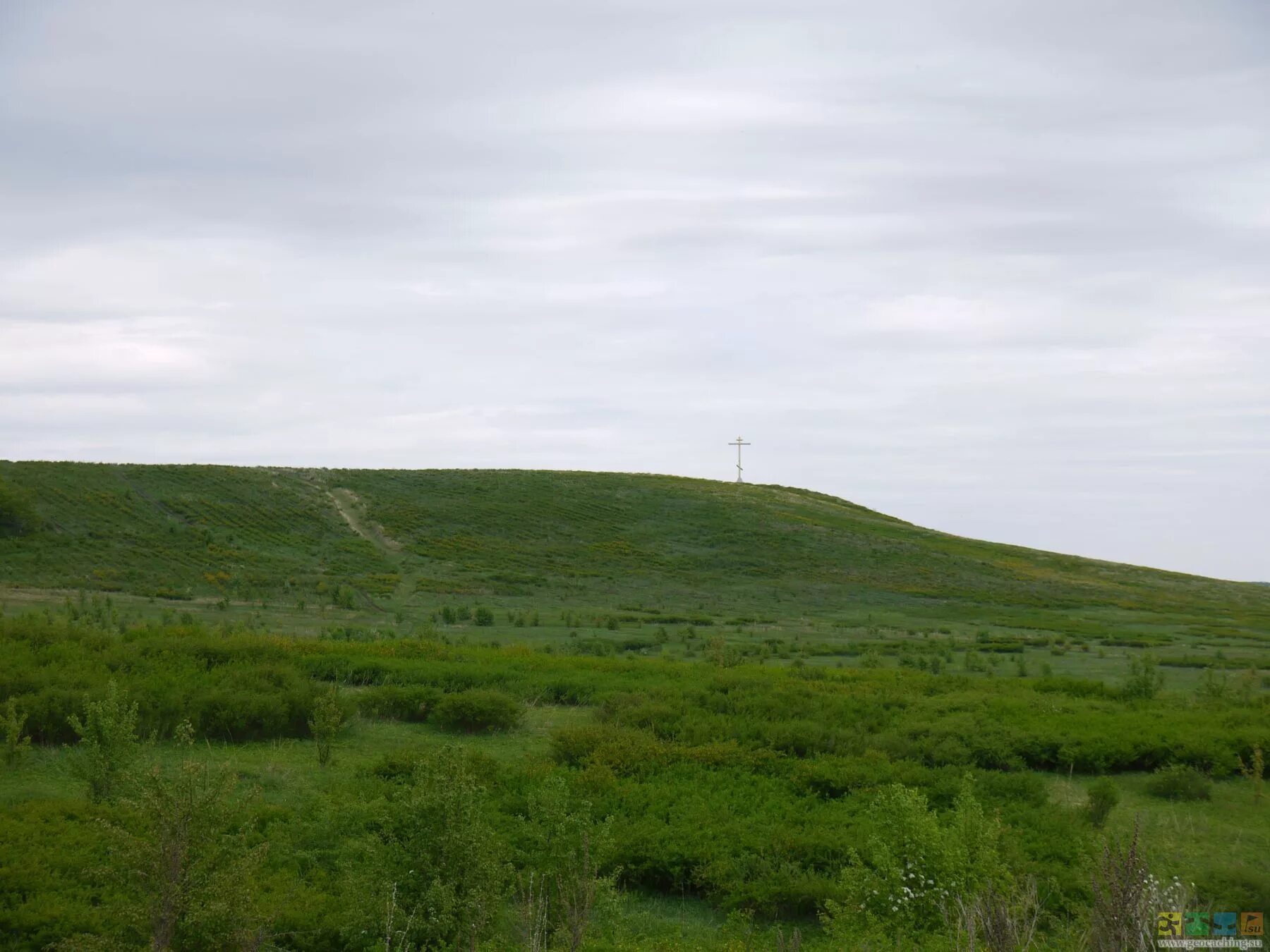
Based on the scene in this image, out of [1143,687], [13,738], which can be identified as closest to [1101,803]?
[1143,687]

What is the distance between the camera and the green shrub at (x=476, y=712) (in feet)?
57.2

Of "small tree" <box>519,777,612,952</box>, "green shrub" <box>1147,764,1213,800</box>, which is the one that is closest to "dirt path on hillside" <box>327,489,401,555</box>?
"green shrub" <box>1147,764,1213,800</box>

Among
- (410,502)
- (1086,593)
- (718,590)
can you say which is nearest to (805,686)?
(718,590)

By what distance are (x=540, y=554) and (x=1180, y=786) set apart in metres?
46.4

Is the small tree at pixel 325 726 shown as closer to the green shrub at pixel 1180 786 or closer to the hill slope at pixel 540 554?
the green shrub at pixel 1180 786

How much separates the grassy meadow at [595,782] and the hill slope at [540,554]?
6.88 m

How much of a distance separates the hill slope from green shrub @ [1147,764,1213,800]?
27813 millimetres

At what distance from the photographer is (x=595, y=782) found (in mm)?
13531

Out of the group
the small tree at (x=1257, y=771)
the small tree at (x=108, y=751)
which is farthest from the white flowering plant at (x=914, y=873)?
the small tree at (x=108, y=751)

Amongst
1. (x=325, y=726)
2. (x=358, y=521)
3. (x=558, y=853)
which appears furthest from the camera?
(x=358, y=521)

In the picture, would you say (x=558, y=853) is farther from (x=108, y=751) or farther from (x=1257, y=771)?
(x=1257, y=771)

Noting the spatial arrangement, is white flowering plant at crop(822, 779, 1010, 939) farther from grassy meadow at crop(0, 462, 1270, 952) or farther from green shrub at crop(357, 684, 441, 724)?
green shrub at crop(357, 684, 441, 724)

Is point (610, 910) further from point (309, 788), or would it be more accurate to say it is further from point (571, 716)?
point (571, 716)

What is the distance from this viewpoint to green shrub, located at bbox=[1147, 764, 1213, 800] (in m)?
14.5
